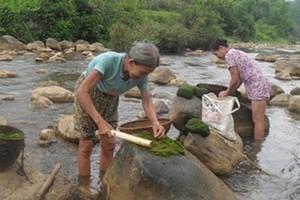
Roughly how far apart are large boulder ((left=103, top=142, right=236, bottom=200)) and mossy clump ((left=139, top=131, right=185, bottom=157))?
48 mm

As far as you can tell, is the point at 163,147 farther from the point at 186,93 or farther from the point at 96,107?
the point at 186,93

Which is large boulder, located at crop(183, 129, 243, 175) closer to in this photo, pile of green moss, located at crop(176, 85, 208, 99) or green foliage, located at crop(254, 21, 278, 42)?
pile of green moss, located at crop(176, 85, 208, 99)

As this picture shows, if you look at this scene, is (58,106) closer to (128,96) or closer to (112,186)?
(128,96)

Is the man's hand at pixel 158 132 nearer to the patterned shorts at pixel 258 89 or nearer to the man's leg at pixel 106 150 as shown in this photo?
the man's leg at pixel 106 150

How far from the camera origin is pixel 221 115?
7.40 m

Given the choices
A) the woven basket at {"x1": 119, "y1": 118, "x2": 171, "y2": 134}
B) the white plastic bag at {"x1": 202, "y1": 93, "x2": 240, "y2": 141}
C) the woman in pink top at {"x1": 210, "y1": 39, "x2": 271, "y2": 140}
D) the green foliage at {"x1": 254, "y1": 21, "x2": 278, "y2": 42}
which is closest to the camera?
the woven basket at {"x1": 119, "y1": 118, "x2": 171, "y2": 134}

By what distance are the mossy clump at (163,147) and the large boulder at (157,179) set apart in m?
0.05

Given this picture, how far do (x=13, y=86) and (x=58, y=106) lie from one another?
311cm

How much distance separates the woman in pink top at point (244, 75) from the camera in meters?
7.89

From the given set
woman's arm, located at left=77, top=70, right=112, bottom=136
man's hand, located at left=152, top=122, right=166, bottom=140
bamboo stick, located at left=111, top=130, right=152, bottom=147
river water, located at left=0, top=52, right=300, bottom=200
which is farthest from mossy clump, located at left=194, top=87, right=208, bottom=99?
woman's arm, located at left=77, top=70, right=112, bottom=136

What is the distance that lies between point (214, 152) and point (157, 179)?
213 cm

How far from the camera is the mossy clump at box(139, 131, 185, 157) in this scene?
4.86m

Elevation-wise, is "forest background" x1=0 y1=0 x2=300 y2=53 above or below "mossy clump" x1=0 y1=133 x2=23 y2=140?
below

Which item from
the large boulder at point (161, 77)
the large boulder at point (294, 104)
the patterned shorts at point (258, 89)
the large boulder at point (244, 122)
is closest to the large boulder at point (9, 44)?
the large boulder at point (161, 77)
